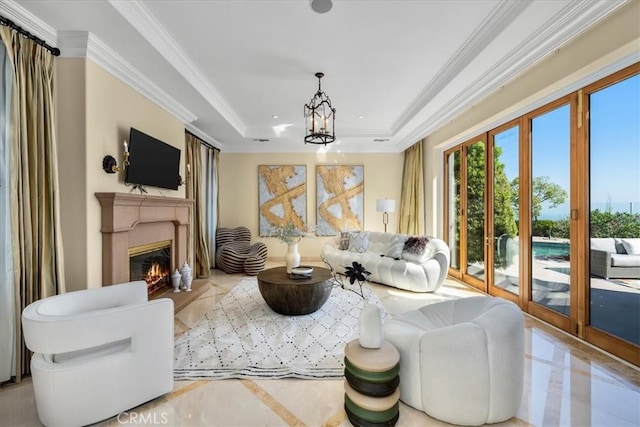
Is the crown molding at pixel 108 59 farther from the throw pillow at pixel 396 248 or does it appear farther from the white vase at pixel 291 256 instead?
the throw pillow at pixel 396 248

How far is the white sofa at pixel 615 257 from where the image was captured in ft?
7.59

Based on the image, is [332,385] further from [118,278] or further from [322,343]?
[118,278]

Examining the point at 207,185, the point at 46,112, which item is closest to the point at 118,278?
the point at 46,112

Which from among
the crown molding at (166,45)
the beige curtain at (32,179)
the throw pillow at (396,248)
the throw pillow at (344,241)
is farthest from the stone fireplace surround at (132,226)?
the throw pillow at (396,248)

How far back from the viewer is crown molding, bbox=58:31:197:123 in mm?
2368

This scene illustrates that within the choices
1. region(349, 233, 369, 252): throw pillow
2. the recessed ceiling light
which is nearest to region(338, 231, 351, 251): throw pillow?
region(349, 233, 369, 252): throw pillow

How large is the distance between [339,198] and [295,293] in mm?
3805

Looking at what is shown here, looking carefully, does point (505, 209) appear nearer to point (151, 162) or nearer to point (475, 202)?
point (475, 202)

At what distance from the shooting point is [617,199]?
2385 millimetres

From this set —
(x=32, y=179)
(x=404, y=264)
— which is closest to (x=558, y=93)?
(x=404, y=264)

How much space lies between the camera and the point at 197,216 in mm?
5137

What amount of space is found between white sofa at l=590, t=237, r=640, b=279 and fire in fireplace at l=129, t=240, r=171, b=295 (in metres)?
4.69

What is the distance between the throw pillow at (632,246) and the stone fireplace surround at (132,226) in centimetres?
455

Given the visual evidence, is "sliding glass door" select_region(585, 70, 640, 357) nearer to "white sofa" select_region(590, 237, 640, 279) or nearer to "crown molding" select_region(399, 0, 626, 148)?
"white sofa" select_region(590, 237, 640, 279)
